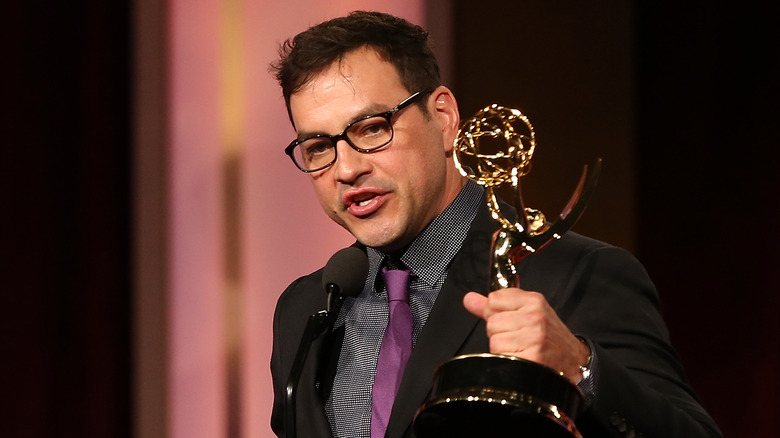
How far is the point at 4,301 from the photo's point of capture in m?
2.56

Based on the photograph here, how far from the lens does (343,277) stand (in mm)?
1528

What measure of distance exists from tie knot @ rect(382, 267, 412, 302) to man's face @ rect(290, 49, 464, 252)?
1.9 inches

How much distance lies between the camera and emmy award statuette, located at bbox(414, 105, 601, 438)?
1061mm

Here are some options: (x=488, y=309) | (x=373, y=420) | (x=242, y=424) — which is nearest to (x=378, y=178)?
(x=373, y=420)

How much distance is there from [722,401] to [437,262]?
1.70 metres

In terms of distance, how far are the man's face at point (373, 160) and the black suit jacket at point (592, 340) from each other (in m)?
0.11

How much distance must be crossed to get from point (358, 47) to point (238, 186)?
1.35 meters

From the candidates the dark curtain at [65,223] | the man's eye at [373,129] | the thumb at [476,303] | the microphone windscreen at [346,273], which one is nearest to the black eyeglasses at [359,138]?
the man's eye at [373,129]

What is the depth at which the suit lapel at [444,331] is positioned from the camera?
1.43 meters

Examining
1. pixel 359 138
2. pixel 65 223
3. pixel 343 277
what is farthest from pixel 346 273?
pixel 65 223

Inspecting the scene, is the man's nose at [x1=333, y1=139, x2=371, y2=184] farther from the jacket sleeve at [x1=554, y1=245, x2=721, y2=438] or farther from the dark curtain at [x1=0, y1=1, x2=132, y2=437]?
the dark curtain at [x1=0, y1=1, x2=132, y2=437]

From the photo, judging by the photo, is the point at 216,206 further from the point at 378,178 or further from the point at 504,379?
the point at 504,379

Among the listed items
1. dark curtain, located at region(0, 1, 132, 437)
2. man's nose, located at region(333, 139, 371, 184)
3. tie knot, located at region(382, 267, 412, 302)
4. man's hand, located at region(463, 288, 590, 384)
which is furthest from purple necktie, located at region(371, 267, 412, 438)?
dark curtain, located at region(0, 1, 132, 437)

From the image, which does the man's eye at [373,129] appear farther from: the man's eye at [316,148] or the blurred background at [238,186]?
the blurred background at [238,186]
